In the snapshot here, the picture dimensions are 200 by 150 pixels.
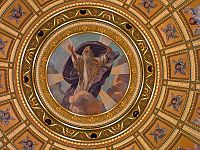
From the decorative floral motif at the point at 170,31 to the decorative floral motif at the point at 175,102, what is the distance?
8.97 feet

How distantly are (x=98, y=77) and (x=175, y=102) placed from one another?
12.4 ft

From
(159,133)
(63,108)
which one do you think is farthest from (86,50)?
(159,133)

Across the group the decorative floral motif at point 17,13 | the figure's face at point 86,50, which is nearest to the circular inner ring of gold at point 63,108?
the figure's face at point 86,50

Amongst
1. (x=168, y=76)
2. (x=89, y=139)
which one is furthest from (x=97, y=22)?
(x=89, y=139)

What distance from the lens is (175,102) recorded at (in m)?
21.8

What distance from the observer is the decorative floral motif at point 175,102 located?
71.4 ft

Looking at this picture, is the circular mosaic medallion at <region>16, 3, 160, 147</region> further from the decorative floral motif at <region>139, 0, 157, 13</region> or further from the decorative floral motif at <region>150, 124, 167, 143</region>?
the decorative floral motif at <region>139, 0, 157, 13</region>

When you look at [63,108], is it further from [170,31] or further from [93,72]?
[170,31]

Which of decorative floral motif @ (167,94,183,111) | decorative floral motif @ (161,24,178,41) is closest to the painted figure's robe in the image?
decorative floral motif @ (161,24,178,41)

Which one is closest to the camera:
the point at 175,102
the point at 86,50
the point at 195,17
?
the point at 195,17

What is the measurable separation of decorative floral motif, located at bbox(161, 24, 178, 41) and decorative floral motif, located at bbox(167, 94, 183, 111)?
2735 mm

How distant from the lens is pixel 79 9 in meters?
21.7

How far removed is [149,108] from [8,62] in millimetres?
6809

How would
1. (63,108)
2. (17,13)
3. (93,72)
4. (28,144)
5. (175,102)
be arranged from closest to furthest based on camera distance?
(17,13) → (175,102) → (28,144) → (93,72) → (63,108)
